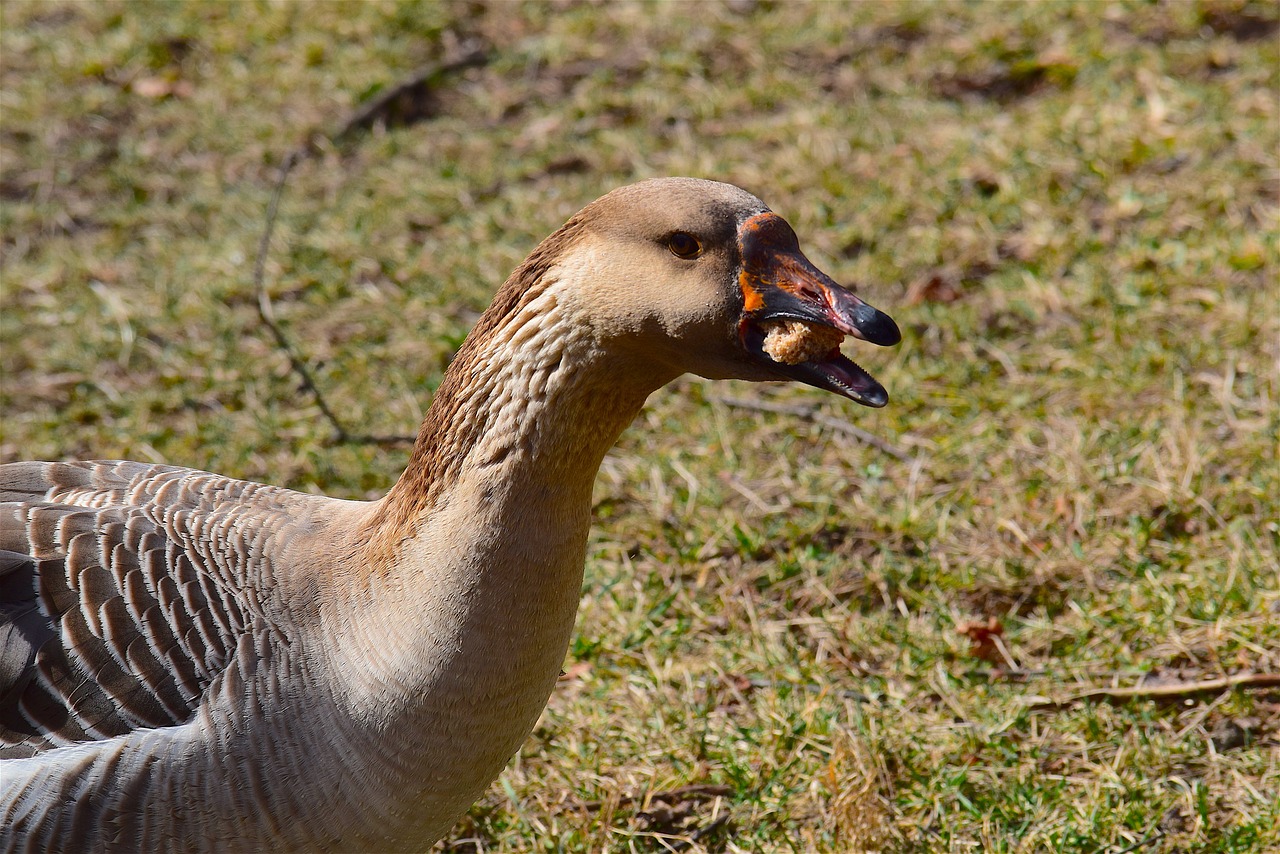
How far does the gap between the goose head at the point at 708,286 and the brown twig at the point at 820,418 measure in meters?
2.41

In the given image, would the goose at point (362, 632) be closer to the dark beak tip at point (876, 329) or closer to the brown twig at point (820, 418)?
the dark beak tip at point (876, 329)

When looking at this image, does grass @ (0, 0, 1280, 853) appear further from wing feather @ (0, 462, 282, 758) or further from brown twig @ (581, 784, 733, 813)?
wing feather @ (0, 462, 282, 758)

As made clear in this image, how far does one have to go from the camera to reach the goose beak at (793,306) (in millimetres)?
2271

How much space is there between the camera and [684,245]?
2.35m

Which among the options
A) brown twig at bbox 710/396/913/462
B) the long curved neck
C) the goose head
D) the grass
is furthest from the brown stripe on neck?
brown twig at bbox 710/396/913/462

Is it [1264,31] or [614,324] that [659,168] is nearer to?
[1264,31]

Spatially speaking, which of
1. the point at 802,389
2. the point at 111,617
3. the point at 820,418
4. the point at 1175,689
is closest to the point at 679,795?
the point at 1175,689

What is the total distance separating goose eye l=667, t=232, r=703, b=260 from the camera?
2.35 meters

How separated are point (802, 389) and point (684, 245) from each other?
2.83 m

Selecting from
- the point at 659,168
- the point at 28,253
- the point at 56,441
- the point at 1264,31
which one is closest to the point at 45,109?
the point at 28,253

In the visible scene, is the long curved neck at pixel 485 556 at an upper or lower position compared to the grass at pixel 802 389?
upper

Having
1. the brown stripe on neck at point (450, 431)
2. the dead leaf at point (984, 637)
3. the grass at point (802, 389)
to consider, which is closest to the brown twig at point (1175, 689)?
the grass at point (802, 389)

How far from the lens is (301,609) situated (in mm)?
2670

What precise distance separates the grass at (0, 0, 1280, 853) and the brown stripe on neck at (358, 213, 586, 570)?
111 cm
